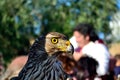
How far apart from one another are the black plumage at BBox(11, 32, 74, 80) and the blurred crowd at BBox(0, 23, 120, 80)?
229 centimetres

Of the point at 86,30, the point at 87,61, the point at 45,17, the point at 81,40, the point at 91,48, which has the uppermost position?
the point at 45,17

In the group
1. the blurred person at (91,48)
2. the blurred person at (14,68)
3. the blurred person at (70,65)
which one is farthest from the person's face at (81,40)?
the blurred person at (14,68)

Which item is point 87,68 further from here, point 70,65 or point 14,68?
point 14,68

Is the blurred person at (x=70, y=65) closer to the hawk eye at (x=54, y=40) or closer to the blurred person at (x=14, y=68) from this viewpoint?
the blurred person at (x=14, y=68)

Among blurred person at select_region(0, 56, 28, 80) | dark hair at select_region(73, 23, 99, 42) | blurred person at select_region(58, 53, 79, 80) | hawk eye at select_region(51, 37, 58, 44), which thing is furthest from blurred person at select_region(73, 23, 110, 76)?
hawk eye at select_region(51, 37, 58, 44)

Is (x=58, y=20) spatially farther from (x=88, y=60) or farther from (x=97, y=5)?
(x=88, y=60)

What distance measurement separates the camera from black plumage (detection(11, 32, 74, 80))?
412cm

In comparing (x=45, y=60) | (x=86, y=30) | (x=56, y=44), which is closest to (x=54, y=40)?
(x=56, y=44)

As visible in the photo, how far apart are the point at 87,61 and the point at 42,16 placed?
12.6m

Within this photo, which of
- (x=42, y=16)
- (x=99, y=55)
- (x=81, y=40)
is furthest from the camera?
(x=42, y=16)

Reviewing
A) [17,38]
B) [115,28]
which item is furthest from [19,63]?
[115,28]

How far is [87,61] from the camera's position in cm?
689

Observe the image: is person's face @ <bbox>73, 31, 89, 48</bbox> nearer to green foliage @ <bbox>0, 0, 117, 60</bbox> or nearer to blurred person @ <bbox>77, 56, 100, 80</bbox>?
blurred person @ <bbox>77, 56, 100, 80</bbox>

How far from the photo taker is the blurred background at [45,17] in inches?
734
